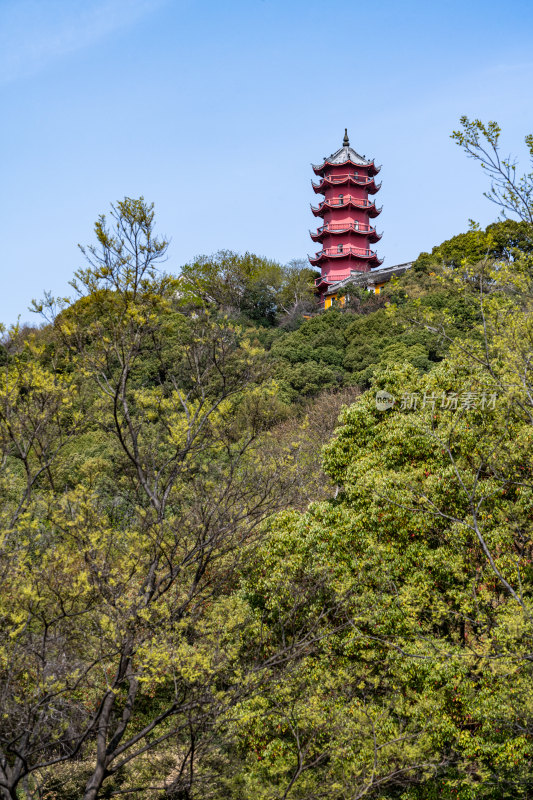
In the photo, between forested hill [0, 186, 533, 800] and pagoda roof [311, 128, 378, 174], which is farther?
pagoda roof [311, 128, 378, 174]

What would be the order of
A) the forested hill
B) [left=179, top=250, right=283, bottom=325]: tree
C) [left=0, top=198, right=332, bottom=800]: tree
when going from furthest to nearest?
[left=179, top=250, right=283, bottom=325]: tree → the forested hill → [left=0, top=198, right=332, bottom=800]: tree

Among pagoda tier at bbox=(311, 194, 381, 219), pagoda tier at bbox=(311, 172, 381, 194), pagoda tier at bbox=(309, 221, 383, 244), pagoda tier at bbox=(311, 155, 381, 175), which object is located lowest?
pagoda tier at bbox=(309, 221, 383, 244)

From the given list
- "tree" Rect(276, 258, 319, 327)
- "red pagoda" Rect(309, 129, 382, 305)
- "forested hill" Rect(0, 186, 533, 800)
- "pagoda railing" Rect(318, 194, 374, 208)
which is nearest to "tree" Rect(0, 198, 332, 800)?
"forested hill" Rect(0, 186, 533, 800)

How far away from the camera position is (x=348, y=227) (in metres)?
41.3

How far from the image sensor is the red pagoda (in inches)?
1623

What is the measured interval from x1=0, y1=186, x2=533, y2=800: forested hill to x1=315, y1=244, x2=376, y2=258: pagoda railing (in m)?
32.3

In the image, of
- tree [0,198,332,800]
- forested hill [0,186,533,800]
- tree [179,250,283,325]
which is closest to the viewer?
tree [0,198,332,800]

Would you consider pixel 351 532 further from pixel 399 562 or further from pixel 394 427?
pixel 394 427

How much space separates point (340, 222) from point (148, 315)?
1506 inches

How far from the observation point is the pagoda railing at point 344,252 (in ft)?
134

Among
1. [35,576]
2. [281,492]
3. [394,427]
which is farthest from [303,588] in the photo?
[35,576]

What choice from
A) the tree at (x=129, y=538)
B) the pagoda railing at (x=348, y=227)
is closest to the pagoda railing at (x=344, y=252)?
the pagoda railing at (x=348, y=227)

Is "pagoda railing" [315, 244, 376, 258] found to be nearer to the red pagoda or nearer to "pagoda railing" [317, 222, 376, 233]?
the red pagoda

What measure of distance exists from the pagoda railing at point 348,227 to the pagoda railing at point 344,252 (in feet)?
3.82
